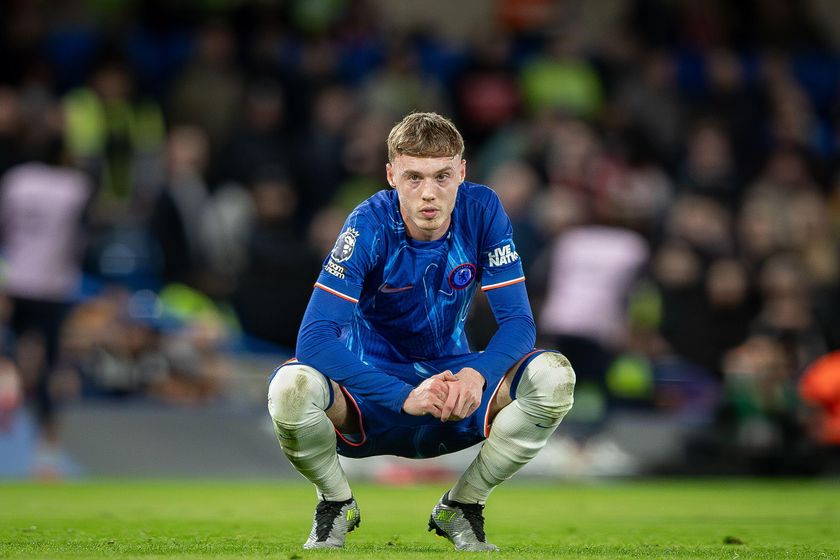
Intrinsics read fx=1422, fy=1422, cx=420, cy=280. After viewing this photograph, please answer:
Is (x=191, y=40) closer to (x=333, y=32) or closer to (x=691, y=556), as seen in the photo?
(x=333, y=32)

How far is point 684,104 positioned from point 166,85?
6.00 meters

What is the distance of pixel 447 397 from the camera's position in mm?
5305

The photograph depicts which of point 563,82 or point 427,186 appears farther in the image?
point 563,82

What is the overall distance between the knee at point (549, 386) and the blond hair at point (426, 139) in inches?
35.9

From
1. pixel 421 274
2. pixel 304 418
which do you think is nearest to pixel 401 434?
pixel 304 418

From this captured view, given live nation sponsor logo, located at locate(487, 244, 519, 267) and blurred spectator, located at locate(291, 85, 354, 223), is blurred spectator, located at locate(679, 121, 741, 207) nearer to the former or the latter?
blurred spectator, located at locate(291, 85, 354, 223)

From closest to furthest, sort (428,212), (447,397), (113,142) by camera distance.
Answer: (447,397), (428,212), (113,142)

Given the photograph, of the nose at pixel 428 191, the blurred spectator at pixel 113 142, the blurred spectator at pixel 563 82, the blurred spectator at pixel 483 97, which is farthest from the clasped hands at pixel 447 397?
the blurred spectator at pixel 563 82

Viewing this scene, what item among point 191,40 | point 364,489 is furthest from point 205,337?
point 191,40

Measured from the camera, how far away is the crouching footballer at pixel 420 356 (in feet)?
18.0

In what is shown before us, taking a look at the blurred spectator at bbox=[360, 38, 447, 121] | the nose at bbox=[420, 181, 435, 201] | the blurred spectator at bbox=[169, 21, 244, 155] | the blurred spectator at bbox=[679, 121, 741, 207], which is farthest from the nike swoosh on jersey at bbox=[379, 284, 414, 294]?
the blurred spectator at bbox=[679, 121, 741, 207]

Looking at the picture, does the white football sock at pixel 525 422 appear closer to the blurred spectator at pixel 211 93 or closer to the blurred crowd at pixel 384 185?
the blurred crowd at pixel 384 185

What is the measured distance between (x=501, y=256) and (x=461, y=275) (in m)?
0.19

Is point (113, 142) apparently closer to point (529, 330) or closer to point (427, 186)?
point (427, 186)
